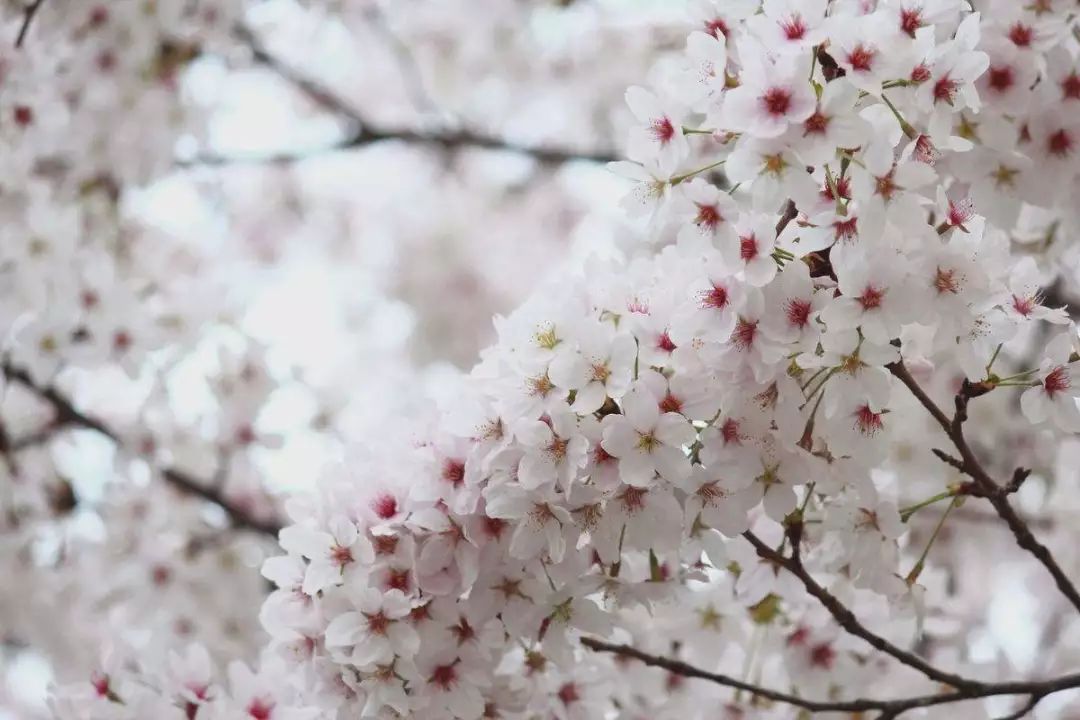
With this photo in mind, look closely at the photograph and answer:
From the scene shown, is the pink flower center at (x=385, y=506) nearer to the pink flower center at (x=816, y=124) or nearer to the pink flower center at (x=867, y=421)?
the pink flower center at (x=867, y=421)

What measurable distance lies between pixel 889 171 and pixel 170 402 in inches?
102

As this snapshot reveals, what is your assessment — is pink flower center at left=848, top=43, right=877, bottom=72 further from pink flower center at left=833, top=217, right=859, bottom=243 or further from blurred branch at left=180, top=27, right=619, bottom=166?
blurred branch at left=180, top=27, right=619, bottom=166

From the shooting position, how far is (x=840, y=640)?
2.37 meters

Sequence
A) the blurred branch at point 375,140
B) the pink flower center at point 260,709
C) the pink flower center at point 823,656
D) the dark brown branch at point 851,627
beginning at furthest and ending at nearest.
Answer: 1. the blurred branch at point 375,140
2. the pink flower center at point 823,656
3. the pink flower center at point 260,709
4. the dark brown branch at point 851,627

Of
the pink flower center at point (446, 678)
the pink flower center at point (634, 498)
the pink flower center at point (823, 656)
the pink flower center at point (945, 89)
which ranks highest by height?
the pink flower center at point (945, 89)

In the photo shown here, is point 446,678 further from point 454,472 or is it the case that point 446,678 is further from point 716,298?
point 716,298

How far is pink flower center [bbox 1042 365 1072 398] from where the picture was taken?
71.0 inches

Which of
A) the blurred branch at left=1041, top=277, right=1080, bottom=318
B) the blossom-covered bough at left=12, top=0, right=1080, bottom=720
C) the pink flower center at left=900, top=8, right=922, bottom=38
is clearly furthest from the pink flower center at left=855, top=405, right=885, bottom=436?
the blurred branch at left=1041, top=277, right=1080, bottom=318

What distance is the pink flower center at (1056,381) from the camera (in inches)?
71.0

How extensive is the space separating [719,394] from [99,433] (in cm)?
240

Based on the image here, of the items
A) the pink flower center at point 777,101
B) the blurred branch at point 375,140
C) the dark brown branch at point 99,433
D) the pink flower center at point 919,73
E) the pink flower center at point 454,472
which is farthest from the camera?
the blurred branch at point 375,140

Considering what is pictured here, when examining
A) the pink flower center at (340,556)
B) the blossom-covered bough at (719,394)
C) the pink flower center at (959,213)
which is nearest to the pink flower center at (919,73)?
the blossom-covered bough at (719,394)

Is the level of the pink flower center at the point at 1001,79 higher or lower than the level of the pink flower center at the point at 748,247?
higher

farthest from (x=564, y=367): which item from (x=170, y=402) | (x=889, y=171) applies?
(x=170, y=402)
